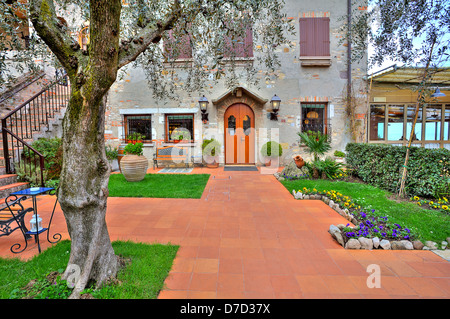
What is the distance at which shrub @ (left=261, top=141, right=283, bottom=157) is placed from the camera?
856 cm

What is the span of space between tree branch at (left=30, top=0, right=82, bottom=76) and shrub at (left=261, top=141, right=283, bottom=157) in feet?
23.5

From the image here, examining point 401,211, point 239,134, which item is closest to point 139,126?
point 239,134

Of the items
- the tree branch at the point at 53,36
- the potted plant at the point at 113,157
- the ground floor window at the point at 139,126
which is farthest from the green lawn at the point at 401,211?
the potted plant at the point at 113,157

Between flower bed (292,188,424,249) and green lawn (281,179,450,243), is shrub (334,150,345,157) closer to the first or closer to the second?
green lawn (281,179,450,243)

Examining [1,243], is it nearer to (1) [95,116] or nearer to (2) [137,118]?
(1) [95,116]

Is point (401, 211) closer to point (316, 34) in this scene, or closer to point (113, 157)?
point (316, 34)

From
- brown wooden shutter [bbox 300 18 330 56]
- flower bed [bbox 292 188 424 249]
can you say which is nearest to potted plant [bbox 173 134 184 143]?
brown wooden shutter [bbox 300 18 330 56]

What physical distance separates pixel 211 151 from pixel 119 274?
6.69 meters

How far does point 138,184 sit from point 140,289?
14.5 feet

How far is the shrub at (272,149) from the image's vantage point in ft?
28.1

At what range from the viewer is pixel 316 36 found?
8617 mm

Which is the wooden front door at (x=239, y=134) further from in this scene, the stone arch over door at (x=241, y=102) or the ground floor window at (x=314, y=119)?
the ground floor window at (x=314, y=119)

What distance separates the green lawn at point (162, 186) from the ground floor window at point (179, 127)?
7.33 ft
